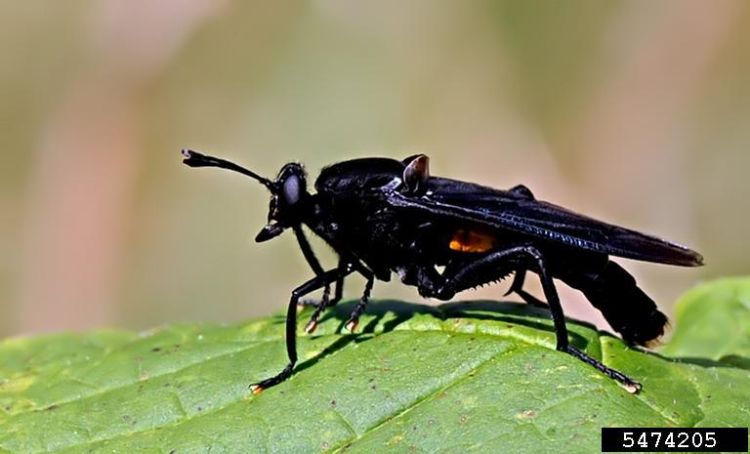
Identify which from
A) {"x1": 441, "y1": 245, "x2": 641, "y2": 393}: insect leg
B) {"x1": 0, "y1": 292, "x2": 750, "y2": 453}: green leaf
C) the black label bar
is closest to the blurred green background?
{"x1": 441, "y1": 245, "x2": 641, "y2": 393}: insect leg

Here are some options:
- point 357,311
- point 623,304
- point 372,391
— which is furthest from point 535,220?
point 372,391

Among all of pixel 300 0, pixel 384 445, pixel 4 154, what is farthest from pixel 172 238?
pixel 384 445

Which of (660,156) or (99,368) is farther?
(660,156)

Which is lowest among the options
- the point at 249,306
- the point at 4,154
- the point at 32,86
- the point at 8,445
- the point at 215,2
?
the point at 249,306

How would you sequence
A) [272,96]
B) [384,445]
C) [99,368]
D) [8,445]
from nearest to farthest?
[384,445]
[8,445]
[99,368]
[272,96]

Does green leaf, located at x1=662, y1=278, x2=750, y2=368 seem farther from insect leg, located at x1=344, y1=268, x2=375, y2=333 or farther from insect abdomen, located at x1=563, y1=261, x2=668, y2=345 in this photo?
insect leg, located at x1=344, y1=268, x2=375, y2=333

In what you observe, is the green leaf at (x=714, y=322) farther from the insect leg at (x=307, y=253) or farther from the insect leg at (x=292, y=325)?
the insect leg at (x=307, y=253)

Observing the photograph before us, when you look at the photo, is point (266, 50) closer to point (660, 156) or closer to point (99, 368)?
point (660, 156)
